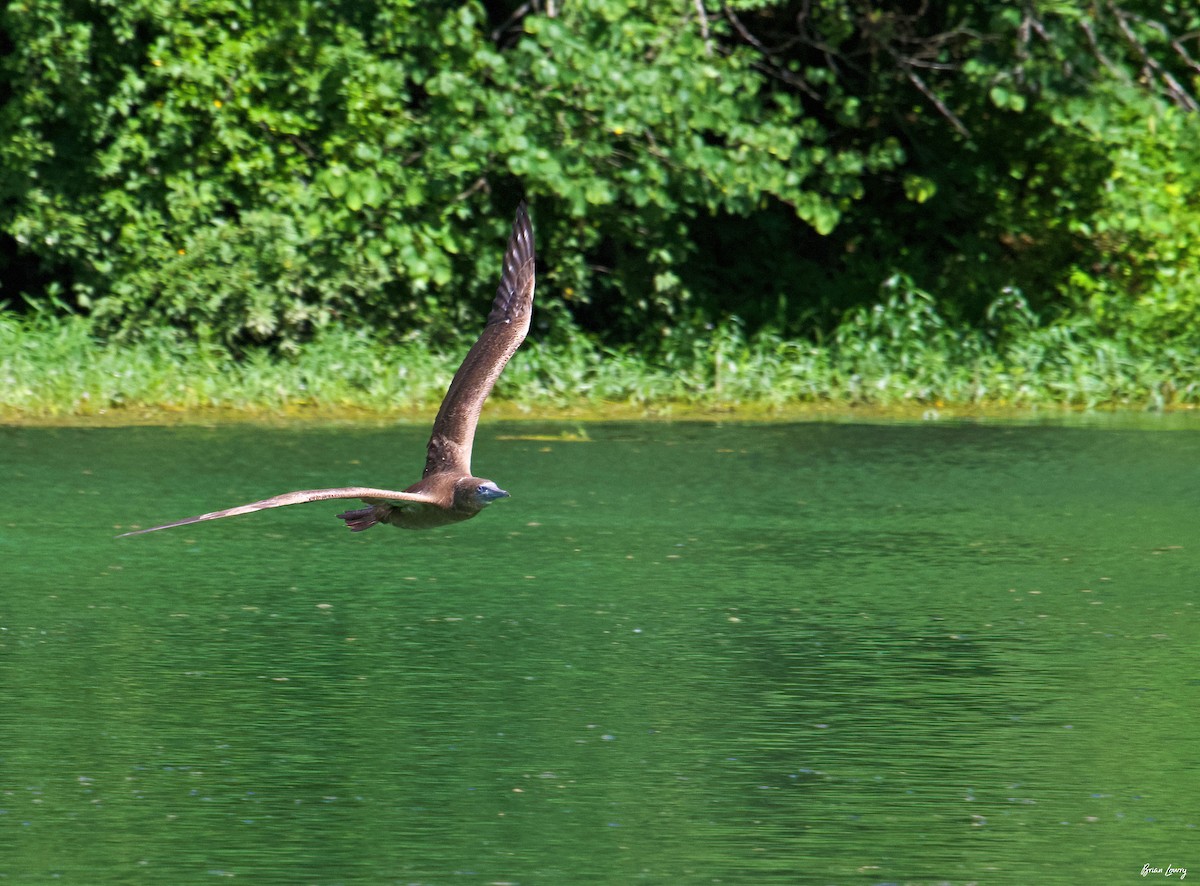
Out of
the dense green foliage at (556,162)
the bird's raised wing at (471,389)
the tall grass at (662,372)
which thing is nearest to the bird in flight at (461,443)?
the bird's raised wing at (471,389)

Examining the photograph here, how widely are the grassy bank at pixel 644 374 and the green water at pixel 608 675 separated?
87.1 inches

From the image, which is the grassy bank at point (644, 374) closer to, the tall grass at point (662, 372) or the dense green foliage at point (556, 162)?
the tall grass at point (662, 372)

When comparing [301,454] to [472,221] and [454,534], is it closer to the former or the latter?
[454,534]

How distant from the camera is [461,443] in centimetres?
731

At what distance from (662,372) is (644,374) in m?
0.31

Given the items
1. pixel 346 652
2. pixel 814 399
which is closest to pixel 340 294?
pixel 814 399

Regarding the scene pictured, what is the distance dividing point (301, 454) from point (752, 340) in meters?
5.08

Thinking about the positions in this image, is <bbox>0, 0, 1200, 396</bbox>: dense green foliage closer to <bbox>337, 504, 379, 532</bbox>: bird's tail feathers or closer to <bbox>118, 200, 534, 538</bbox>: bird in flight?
<bbox>118, 200, 534, 538</bbox>: bird in flight

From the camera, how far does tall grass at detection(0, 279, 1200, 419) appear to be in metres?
13.5

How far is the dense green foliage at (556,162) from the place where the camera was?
558 inches

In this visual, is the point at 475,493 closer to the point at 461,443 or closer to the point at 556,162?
the point at 461,443

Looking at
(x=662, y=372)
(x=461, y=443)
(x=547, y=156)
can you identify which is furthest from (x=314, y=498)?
(x=662, y=372)

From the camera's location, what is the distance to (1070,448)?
11969mm

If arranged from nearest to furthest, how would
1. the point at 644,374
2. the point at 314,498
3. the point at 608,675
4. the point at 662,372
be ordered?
the point at 314,498
the point at 608,675
the point at 662,372
the point at 644,374
